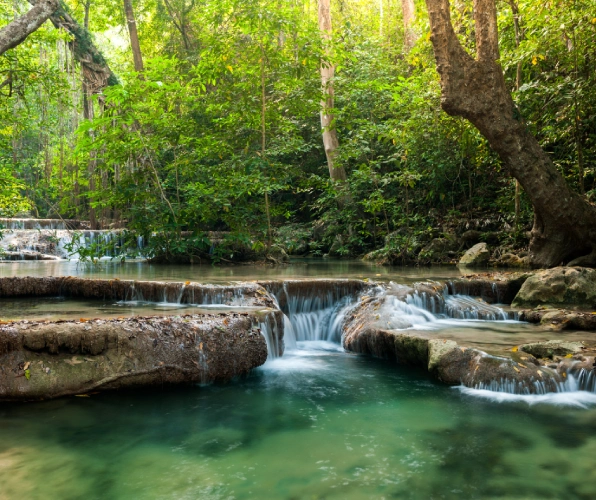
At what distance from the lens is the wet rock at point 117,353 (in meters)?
4.16

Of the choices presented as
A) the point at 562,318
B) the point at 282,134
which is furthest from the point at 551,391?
the point at 282,134

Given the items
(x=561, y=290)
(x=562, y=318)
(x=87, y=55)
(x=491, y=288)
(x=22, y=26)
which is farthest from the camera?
(x=87, y=55)

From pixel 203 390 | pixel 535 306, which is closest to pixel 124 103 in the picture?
pixel 203 390

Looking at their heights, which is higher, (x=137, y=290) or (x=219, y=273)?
(x=219, y=273)

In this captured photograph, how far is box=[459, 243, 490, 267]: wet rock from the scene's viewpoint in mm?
11648

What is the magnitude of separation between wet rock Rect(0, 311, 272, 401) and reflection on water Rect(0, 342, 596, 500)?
0.16 metres

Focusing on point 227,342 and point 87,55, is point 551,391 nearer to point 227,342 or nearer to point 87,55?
point 227,342

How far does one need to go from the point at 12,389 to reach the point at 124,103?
6859mm

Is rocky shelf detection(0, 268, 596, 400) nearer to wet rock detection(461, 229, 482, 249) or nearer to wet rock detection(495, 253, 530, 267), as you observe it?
wet rock detection(495, 253, 530, 267)

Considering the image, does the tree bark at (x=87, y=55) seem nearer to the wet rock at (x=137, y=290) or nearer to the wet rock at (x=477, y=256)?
the wet rock at (x=137, y=290)

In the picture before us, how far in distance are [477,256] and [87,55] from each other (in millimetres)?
11921

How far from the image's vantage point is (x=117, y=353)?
14.5 ft

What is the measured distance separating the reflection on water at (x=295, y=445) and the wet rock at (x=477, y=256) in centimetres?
733

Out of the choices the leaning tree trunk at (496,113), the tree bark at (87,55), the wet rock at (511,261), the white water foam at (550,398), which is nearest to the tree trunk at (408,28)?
the wet rock at (511,261)
